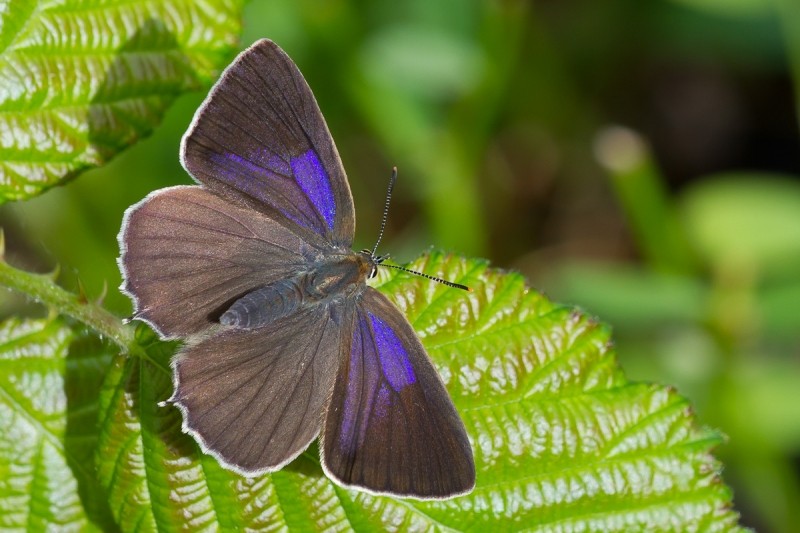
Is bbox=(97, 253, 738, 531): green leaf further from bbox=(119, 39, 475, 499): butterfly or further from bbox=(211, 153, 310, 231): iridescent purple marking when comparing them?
bbox=(211, 153, 310, 231): iridescent purple marking

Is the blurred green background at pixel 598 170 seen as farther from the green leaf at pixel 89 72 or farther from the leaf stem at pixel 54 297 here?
the leaf stem at pixel 54 297

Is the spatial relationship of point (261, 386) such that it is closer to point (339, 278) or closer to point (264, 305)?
point (264, 305)

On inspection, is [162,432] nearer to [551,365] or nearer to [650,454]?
[551,365]

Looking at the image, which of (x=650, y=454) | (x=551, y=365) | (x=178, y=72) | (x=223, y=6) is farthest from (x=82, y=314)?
(x=650, y=454)

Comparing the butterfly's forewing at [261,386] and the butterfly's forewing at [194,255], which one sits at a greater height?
the butterfly's forewing at [194,255]

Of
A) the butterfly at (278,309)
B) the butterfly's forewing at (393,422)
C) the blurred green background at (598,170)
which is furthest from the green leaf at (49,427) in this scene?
the blurred green background at (598,170)

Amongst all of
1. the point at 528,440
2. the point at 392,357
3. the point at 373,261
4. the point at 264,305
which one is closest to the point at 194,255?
the point at 264,305
